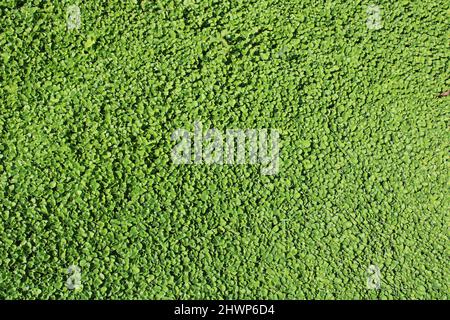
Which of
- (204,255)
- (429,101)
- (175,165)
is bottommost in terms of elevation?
(204,255)

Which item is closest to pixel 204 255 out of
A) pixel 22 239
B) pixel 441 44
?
pixel 22 239

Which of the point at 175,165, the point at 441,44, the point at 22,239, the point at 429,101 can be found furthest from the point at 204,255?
the point at 441,44

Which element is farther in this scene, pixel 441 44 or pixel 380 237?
pixel 441 44

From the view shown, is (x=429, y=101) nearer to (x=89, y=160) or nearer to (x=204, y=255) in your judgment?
(x=204, y=255)

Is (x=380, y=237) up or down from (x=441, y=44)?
down

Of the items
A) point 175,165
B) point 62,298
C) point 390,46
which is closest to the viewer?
point 62,298

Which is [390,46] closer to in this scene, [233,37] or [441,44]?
[441,44]

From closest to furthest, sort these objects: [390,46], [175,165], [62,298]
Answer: [62,298] → [175,165] → [390,46]
